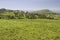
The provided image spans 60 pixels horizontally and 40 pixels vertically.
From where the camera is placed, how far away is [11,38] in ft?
47.9

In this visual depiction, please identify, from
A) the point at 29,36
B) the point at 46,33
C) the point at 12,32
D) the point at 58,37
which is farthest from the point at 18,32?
the point at 58,37

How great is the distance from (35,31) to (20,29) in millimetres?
1946

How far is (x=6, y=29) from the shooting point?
1714cm

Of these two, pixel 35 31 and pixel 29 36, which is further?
pixel 35 31

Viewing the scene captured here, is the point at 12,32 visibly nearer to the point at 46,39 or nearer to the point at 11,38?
the point at 11,38

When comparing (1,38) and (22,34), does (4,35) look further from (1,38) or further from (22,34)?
(22,34)

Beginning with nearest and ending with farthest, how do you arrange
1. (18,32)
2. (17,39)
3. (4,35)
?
1. (17,39)
2. (4,35)
3. (18,32)

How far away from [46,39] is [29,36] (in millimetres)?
1899

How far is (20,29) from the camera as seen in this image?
17.6m

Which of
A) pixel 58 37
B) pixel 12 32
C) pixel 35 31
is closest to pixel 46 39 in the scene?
pixel 58 37

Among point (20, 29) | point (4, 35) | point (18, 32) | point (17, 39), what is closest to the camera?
point (17, 39)

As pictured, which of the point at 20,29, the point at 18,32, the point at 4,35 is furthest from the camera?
the point at 20,29

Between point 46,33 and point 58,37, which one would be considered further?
point 46,33

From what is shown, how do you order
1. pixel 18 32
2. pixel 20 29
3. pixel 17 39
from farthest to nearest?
1. pixel 20 29
2. pixel 18 32
3. pixel 17 39
